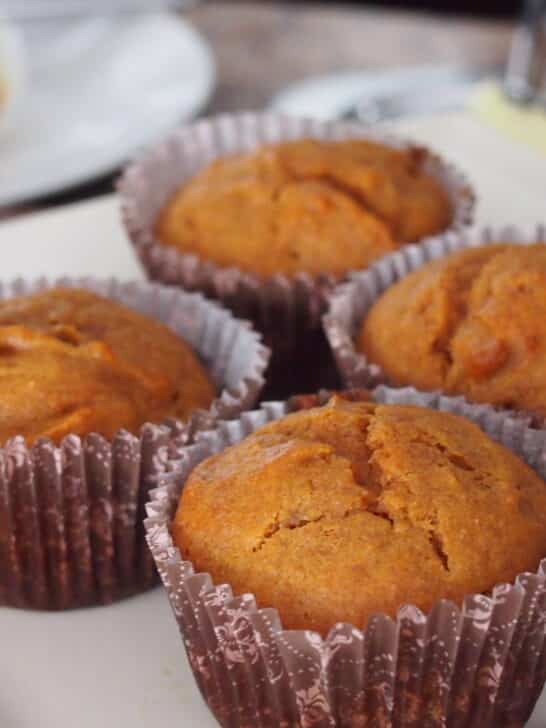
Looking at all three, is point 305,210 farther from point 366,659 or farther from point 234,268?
point 366,659

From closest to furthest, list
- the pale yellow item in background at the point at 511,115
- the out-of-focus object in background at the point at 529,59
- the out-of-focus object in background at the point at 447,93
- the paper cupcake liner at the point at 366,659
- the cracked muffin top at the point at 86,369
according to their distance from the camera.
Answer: the paper cupcake liner at the point at 366,659 → the cracked muffin top at the point at 86,369 → the pale yellow item in background at the point at 511,115 → the out-of-focus object in background at the point at 447,93 → the out-of-focus object in background at the point at 529,59

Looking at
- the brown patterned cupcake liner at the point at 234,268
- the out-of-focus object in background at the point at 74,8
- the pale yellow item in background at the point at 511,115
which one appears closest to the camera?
the brown patterned cupcake liner at the point at 234,268

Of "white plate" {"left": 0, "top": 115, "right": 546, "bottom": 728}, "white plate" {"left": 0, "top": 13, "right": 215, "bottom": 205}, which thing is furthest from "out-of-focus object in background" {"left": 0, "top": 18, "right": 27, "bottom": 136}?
"white plate" {"left": 0, "top": 115, "right": 546, "bottom": 728}

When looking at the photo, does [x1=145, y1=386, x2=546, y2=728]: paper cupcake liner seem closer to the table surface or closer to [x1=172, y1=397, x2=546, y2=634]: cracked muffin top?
[x1=172, y1=397, x2=546, y2=634]: cracked muffin top

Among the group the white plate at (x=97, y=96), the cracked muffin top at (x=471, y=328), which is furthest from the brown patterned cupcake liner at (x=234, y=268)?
the white plate at (x=97, y=96)

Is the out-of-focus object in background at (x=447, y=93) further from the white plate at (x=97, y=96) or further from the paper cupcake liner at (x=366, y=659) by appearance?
the paper cupcake liner at (x=366, y=659)

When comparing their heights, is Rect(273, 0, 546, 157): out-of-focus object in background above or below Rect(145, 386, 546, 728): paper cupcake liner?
above
